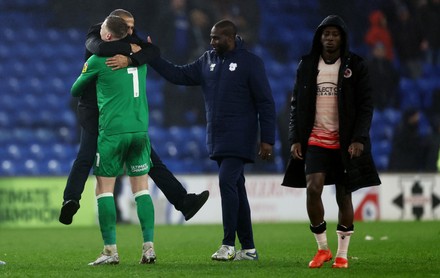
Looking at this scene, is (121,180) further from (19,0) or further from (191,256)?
(191,256)

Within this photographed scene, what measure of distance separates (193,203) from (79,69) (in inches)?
454

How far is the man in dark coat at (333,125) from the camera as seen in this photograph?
24.5 feet

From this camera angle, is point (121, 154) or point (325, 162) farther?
point (121, 154)

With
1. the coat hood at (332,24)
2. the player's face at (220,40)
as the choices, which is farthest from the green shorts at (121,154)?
the coat hood at (332,24)

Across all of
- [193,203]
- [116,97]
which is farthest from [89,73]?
[193,203]

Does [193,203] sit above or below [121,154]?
below

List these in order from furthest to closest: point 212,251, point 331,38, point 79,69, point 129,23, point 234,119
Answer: point 79,69 < point 212,251 < point 234,119 < point 129,23 < point 331,38

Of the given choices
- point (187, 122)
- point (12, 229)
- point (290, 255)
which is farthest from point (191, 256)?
point (187, 122)

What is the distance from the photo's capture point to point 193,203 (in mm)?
8641

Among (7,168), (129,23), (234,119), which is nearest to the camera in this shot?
(129,23)

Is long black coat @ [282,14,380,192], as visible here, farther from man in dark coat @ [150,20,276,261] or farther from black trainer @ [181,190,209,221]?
black trainer @ [181,190,209,221]

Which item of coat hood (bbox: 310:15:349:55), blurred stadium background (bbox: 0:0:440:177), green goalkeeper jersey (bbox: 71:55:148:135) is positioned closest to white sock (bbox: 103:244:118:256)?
green goalkeeper jersey (bbox: 71:55:148:135)

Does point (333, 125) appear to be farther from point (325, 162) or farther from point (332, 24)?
point (332, 24)

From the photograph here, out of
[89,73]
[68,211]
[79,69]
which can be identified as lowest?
[68,211]
